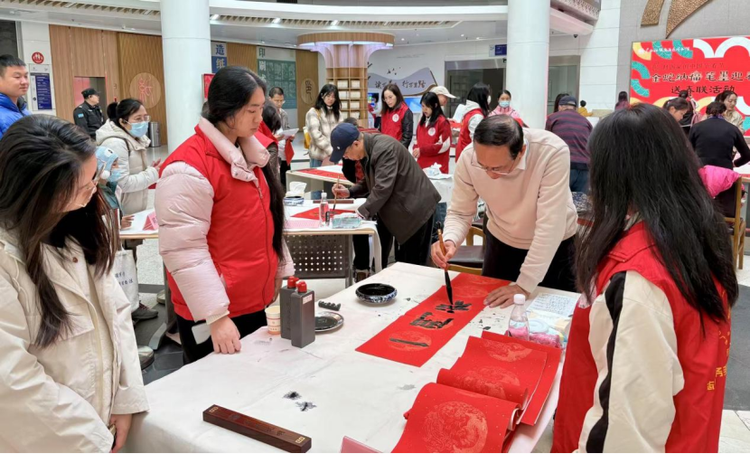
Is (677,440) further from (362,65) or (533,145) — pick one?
(362,65)

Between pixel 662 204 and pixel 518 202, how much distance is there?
1.37 metres

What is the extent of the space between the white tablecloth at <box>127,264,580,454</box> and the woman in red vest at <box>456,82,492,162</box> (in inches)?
164

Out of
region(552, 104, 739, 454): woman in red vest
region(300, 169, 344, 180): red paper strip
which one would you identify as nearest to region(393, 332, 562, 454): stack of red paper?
region(552, 104, 739, 454): woman in red vest

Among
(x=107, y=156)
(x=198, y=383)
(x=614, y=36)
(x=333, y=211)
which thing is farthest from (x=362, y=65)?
(x=198, y=383)

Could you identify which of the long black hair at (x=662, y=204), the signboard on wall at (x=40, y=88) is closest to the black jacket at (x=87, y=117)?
the signboard on wall at (x=40, y=88)

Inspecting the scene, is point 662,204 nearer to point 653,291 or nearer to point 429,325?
point 653,291

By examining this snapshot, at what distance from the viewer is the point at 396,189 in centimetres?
380

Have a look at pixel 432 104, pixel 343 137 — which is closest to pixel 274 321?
pixel 343 137

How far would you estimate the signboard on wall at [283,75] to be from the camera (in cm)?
1606

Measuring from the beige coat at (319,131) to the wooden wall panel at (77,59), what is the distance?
253 inches

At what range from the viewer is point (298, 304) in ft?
5.99

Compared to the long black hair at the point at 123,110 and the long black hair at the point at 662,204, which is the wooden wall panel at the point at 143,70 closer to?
the long black hair at the point at 123,110

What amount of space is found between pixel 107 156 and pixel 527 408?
9.00ft

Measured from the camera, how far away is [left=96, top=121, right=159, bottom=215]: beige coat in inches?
143
